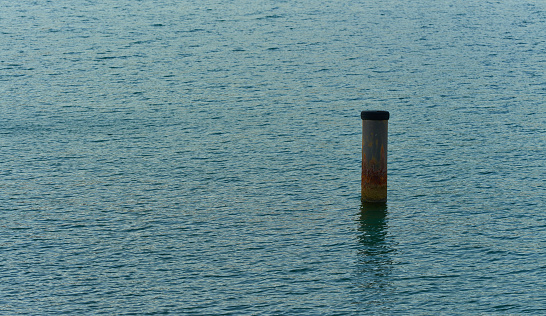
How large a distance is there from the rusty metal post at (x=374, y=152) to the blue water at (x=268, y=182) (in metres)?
0.41

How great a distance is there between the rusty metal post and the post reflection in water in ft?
1.09

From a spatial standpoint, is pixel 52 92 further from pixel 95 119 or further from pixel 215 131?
pixel 215 131

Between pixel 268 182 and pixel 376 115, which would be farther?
pixel 268 182

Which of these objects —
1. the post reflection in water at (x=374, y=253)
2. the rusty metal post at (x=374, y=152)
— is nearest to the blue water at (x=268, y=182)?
the post reflection in water at (x=374, y=253)

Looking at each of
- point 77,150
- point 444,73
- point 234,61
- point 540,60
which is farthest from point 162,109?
point 540,60

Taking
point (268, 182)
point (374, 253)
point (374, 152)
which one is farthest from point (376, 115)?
point (268, 182)

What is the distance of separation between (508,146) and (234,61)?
17.0 m

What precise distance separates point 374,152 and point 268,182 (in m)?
3.09

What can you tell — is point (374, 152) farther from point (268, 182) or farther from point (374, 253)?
point (268, 182)

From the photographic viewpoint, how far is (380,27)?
1751 inches

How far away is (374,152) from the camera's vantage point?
42.8 ft

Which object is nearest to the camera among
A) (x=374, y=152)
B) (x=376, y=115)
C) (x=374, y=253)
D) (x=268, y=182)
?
(x=374, y=253)

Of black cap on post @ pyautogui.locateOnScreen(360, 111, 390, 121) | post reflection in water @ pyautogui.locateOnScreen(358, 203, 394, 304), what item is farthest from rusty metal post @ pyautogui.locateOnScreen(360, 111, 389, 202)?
post reflection in water @ pyautogui.locateOnScreen(358, 203, 394, 304)

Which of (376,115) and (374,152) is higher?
(376,115)
